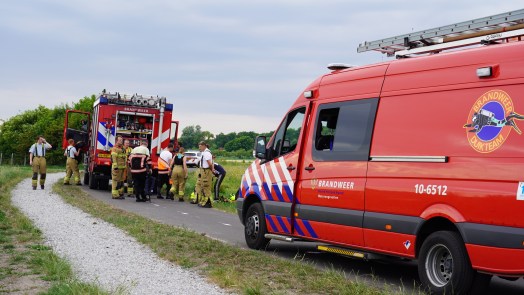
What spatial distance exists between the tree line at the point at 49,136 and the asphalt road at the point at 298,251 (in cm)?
3713

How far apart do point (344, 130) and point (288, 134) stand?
167 cm

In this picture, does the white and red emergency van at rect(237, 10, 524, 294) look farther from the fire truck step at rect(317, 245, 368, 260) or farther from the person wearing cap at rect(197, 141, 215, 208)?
the person wearing cap at rect(197, 141, 215, 208)

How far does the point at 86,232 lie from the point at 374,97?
19.6ft

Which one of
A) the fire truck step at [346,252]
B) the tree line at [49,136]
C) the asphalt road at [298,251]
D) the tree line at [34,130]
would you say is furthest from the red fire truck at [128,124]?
the tree line at [34,130]

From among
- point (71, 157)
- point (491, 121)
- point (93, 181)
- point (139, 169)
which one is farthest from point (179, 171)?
point (491, 121)

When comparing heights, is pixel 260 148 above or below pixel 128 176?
above

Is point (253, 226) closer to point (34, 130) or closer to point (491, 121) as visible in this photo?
point (491, 121)

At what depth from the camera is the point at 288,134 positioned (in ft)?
34.9

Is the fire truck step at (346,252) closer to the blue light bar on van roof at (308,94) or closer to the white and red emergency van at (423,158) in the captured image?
the white and red emergency van at (423,158)

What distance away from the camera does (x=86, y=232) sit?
1193 centimetres

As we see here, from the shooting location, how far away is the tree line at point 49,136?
6919 cm

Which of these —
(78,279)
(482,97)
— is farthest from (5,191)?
(482,97)

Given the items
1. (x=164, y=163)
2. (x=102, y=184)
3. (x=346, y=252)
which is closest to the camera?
(x=346, y=252)

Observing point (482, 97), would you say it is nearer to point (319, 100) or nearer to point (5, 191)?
point (319, 100)
